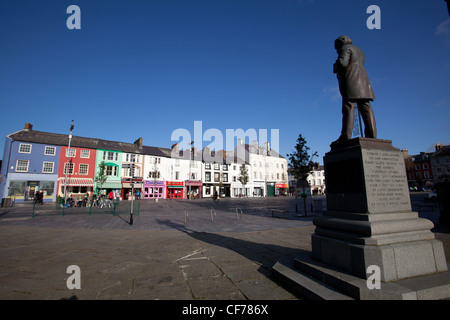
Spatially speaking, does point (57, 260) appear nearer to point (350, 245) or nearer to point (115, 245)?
point (115, 245)

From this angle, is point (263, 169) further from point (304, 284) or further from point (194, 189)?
point (304, 284)

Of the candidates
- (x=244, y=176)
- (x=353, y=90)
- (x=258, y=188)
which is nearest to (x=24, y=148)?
(x=244, y=176)

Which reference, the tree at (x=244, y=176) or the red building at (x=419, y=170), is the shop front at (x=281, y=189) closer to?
the tree at (x=244, y=176)

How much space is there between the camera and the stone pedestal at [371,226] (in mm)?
2961

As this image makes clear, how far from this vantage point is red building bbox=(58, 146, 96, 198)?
115 ft

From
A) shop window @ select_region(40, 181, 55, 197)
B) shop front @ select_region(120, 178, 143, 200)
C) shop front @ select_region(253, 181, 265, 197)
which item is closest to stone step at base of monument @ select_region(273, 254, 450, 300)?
shop front @ select_region(120, 178, 143, 200)

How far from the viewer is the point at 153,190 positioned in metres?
44.0

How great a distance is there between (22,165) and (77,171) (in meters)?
7.08

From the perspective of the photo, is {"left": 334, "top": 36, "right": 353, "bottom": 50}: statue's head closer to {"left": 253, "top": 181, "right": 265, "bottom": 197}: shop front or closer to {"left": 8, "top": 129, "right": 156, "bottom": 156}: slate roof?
→ {"left": 8, "top": 129, "right": 156, "bottom": 156}: slate roof

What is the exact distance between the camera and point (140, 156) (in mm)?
43875

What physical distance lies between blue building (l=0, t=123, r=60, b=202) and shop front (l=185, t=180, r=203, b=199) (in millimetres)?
24238

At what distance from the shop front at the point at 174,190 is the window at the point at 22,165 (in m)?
23.4
